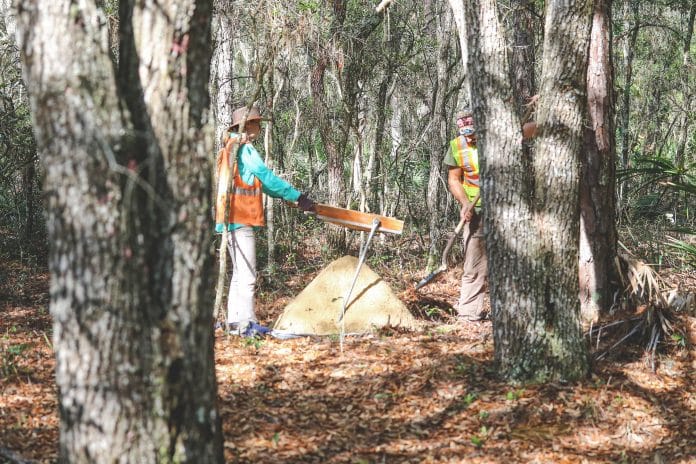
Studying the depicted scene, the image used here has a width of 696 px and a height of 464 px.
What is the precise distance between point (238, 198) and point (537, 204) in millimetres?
2878

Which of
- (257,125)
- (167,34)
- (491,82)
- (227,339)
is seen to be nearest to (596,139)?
(491,82)

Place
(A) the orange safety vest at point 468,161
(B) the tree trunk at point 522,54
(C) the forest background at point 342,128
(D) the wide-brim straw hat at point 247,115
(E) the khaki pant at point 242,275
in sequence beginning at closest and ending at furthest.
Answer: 1. (D) the wide-brim straw hat at point 247,115
2. (E) the khaki pant at point 242,275
3. (A) the orange safety vest at point 468,161
4. (C) the forest background at point 342,128
5. (B) the tree trunk at point 522,54

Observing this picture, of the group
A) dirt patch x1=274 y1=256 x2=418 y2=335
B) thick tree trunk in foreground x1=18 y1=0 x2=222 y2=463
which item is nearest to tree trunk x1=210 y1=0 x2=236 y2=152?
dirt patch x1=274 y1=256 x2=418 y2=335

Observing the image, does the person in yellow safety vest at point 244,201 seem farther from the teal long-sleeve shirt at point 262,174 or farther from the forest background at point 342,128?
the forest background at point 342,128

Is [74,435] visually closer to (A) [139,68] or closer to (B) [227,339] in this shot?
(A) [139,68]

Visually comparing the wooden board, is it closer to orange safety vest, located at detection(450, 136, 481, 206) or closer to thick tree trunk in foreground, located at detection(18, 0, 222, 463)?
orange safety vest, located at detection(450, 136, 481, 206)

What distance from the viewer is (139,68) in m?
2.71

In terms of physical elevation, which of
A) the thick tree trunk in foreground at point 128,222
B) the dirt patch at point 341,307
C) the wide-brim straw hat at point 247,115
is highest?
the wide-brim straw hat at point 247,115

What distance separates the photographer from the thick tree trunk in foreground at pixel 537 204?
4734 millimetres

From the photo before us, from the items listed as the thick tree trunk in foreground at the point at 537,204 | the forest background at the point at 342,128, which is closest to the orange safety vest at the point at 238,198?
the forest background at the point at 342,128

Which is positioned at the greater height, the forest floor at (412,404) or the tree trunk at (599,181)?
the tree trunk at (599,181)

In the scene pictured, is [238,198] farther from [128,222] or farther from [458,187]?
[128,222]

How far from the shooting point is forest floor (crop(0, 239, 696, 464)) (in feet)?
13.0

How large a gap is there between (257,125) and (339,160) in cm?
411
